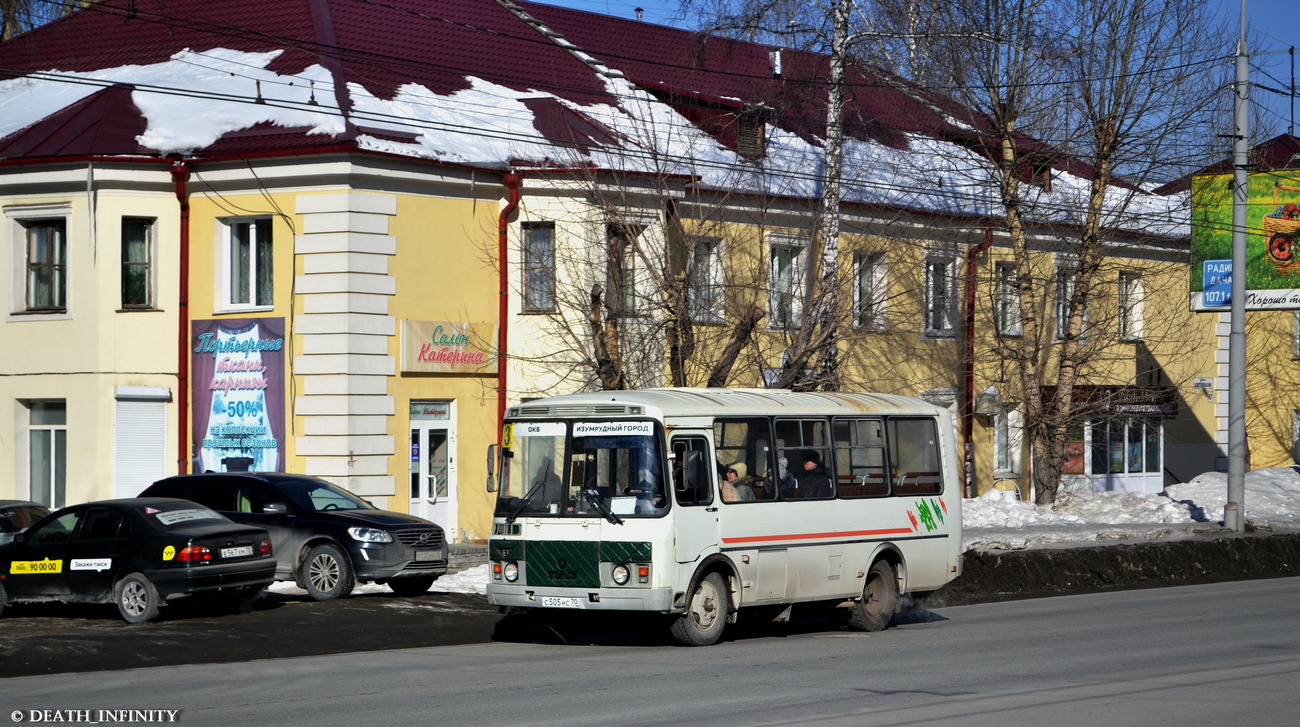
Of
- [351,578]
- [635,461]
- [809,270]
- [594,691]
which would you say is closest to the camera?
[594,691]

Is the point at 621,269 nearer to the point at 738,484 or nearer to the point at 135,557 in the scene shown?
the point at 738,484

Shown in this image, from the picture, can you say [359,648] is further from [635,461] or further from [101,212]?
[101,212]

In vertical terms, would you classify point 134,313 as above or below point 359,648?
above

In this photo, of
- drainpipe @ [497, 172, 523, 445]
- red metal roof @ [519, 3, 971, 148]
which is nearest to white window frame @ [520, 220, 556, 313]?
drainpipe @ [497, 172, 523, 445]

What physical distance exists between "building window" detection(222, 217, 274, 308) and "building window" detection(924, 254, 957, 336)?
14.1m

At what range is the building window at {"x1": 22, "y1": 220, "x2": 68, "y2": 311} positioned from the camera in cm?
2594

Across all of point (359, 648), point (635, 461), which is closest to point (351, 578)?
point (359, 648)

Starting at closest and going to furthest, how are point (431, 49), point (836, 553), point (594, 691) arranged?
point (594, 691)
point (836, 553)
point (431, 49)

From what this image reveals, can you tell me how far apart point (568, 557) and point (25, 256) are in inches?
634

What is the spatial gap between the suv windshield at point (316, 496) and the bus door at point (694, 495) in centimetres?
654

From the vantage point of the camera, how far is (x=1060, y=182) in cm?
3628

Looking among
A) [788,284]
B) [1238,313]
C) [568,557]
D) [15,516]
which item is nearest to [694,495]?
[568,557]

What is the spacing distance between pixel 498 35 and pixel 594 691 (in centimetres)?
2251

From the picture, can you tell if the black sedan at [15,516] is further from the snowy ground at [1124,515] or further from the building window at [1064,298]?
the building window at [1064,298]
